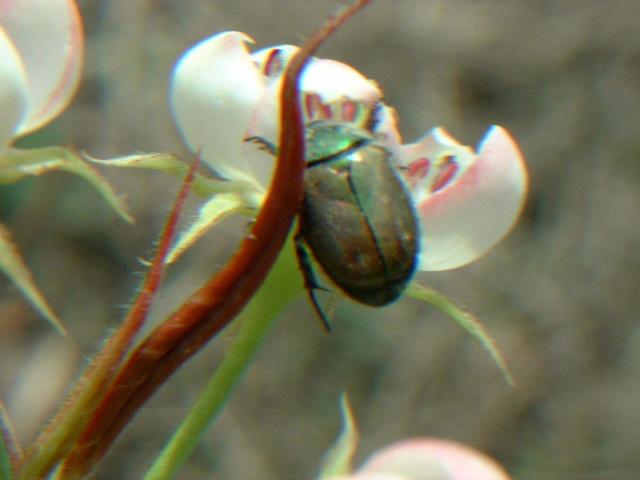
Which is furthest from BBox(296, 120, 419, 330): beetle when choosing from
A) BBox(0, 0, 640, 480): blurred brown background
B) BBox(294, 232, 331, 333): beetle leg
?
BBox(0, 0, 640, 480): blurred brown background

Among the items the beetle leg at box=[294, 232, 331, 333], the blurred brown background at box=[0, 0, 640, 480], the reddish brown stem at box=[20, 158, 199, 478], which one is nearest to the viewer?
the reddish brown stem at box=[20, 158, 199, 478]

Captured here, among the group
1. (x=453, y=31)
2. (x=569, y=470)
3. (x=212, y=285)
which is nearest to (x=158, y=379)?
(x=212, y=285)

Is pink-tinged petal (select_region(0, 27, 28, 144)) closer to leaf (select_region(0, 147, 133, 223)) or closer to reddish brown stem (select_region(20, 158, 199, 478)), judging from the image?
leaf (select_region(0, 147, 133, 223))

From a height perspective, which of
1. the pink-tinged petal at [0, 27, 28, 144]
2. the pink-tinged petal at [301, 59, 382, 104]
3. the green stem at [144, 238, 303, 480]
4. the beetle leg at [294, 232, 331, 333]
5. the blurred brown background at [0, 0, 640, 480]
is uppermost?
the pink-tinged petal at [0, 27, 28, 144]

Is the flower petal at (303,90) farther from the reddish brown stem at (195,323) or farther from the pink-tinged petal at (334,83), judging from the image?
the reddish brown stem at (195,323)

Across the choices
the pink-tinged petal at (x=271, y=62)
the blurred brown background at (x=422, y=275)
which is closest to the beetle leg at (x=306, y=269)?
the pink-tinged petal at (x=271, y=62)

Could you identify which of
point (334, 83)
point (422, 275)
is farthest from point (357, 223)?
point (422, 275)
